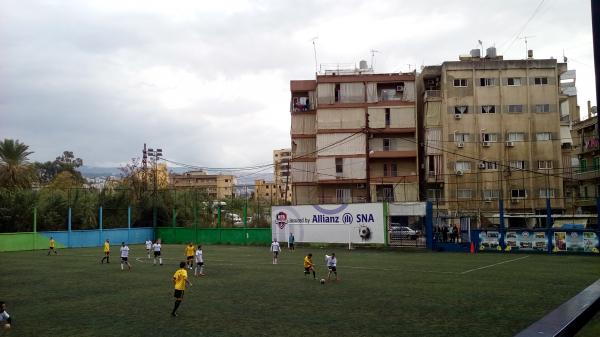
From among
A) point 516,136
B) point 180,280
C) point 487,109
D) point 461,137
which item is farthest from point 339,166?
point 180,280

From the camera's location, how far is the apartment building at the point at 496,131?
2530 inches

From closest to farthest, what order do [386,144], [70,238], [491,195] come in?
1. [70,238]
2. [491,195]
3. [386,144]

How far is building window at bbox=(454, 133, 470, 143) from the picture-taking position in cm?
6538

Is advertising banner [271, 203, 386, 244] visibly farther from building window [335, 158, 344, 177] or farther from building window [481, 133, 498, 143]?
building window [481, 133, 498, 143]

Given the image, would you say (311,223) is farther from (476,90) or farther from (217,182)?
(217,182)

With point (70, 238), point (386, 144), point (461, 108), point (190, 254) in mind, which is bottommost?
point (70, 238)

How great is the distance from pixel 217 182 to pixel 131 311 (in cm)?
17626

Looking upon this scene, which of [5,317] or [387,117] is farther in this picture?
[387,117]

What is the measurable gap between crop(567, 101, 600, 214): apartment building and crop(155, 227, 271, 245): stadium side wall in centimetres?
3510

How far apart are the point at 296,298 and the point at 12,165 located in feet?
182

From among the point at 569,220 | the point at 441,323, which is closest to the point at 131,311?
the point at 441,323

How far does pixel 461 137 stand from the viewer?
215 ft

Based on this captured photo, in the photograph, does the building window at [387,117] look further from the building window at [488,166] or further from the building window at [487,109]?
the building window at [488,166]

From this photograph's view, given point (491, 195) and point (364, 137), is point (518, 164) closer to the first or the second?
point (491, 195)
